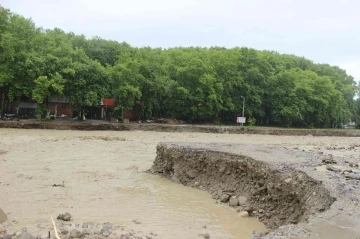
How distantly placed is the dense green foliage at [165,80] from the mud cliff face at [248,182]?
27.4 m

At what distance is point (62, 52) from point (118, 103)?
Result: 30.3 feet

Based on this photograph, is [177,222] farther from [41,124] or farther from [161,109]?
[161,109]

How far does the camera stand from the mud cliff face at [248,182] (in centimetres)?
972

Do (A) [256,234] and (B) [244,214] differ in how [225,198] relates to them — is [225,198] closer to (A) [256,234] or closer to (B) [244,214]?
(B) [244,214]

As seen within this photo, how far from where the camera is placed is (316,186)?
1003cm

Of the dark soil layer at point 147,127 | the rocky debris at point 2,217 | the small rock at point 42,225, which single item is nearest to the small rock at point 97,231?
the small rock at point 42,225

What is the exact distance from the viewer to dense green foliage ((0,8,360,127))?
4128cm

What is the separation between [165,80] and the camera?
2076 inches

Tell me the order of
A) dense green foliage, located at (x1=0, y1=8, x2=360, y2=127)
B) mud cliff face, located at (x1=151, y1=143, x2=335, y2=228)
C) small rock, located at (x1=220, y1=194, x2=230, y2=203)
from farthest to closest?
dense green foliage, located at (x1=0, y1=8, x2=360, y2=127), small rock, located at (x1=220, y1=194, x2=230, y2=203), mud cliff face, located at (x1=151, y1=143, x2=335, y2=228)

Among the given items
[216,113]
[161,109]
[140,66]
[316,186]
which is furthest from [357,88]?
[316,186]

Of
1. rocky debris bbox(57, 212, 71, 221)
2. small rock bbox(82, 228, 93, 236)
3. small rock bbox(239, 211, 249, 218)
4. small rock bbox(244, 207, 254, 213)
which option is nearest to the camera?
small rock bbox(82, 228, 93, 236)

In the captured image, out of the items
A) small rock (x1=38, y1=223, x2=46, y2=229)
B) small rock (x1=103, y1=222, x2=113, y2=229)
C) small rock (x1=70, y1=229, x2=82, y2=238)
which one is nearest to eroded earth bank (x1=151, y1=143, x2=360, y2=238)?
small rock (x1=103, y1=222, x2=113, y2=229)

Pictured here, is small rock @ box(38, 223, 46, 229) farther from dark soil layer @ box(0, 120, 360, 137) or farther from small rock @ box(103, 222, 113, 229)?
dark soil layer @ box(0, 120, 360, 137)

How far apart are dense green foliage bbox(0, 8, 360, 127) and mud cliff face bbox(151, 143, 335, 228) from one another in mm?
27437
